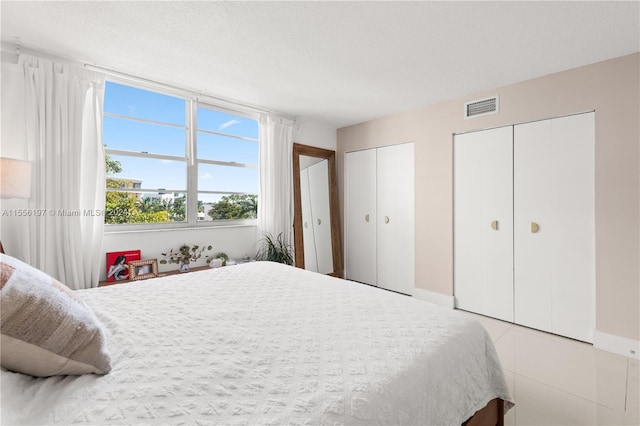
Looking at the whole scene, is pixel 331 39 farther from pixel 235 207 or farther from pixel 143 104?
pixel 235 207

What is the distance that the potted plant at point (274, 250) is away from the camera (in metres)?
3.85

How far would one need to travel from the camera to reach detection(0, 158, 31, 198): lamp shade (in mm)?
1976

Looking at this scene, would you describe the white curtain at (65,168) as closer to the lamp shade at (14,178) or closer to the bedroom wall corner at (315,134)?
the lamp shade at (14,178)

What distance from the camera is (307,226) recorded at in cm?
449

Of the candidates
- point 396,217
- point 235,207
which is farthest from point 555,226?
point 235,207

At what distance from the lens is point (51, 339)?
89cm

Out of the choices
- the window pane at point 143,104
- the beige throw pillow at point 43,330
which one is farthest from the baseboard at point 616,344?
the window pane at point 143,104

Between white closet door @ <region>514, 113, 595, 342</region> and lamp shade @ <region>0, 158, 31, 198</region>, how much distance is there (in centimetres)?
417

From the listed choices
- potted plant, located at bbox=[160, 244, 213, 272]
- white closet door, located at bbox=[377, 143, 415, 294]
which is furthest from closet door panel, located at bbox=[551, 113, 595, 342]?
potted plant, located at bbox=[160, 244, 213, 272]

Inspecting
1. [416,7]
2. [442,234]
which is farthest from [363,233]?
[416,7]

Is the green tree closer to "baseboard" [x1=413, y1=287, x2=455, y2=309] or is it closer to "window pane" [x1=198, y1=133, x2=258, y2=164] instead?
"window pane" [x1=198, y1=133, x2=258, y2=164]

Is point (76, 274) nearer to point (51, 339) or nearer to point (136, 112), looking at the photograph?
point (136, 112)

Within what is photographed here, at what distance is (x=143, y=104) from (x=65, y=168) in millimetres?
1016

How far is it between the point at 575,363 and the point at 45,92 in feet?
15.5
